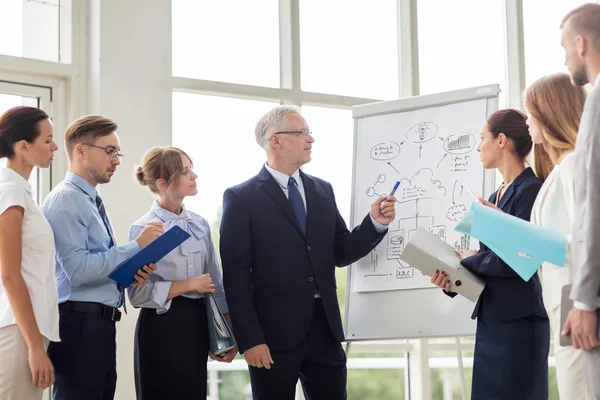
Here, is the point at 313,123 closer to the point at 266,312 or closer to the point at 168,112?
the point at 168,112

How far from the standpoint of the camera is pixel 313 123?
4992 millimetres

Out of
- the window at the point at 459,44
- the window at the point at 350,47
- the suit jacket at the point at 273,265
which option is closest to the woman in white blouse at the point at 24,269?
the suit jacket at the point at 273,265

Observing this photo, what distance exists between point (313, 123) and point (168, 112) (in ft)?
3.41

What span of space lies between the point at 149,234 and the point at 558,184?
1.57m

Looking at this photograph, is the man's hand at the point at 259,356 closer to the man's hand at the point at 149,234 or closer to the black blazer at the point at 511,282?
the man's hand at the point at 149,234

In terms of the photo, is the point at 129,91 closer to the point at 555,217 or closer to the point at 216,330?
the point at 216,330

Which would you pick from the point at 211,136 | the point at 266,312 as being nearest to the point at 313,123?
the point at 211,136

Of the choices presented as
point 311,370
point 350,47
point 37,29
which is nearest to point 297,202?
point 311,370

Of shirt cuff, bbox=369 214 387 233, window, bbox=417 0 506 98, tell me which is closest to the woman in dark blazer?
shirt cuff, bbox=369 214 387 233

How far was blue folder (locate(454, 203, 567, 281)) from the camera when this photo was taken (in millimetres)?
2133

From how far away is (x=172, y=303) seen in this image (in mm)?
3211

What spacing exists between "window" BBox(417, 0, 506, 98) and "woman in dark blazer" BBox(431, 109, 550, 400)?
231cm

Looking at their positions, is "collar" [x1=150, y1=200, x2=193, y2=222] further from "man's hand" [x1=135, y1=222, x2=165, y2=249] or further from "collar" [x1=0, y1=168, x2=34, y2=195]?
"collar" [x1=0, y1=168, x2=34, y2=195]

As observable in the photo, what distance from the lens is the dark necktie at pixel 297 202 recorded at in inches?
135
